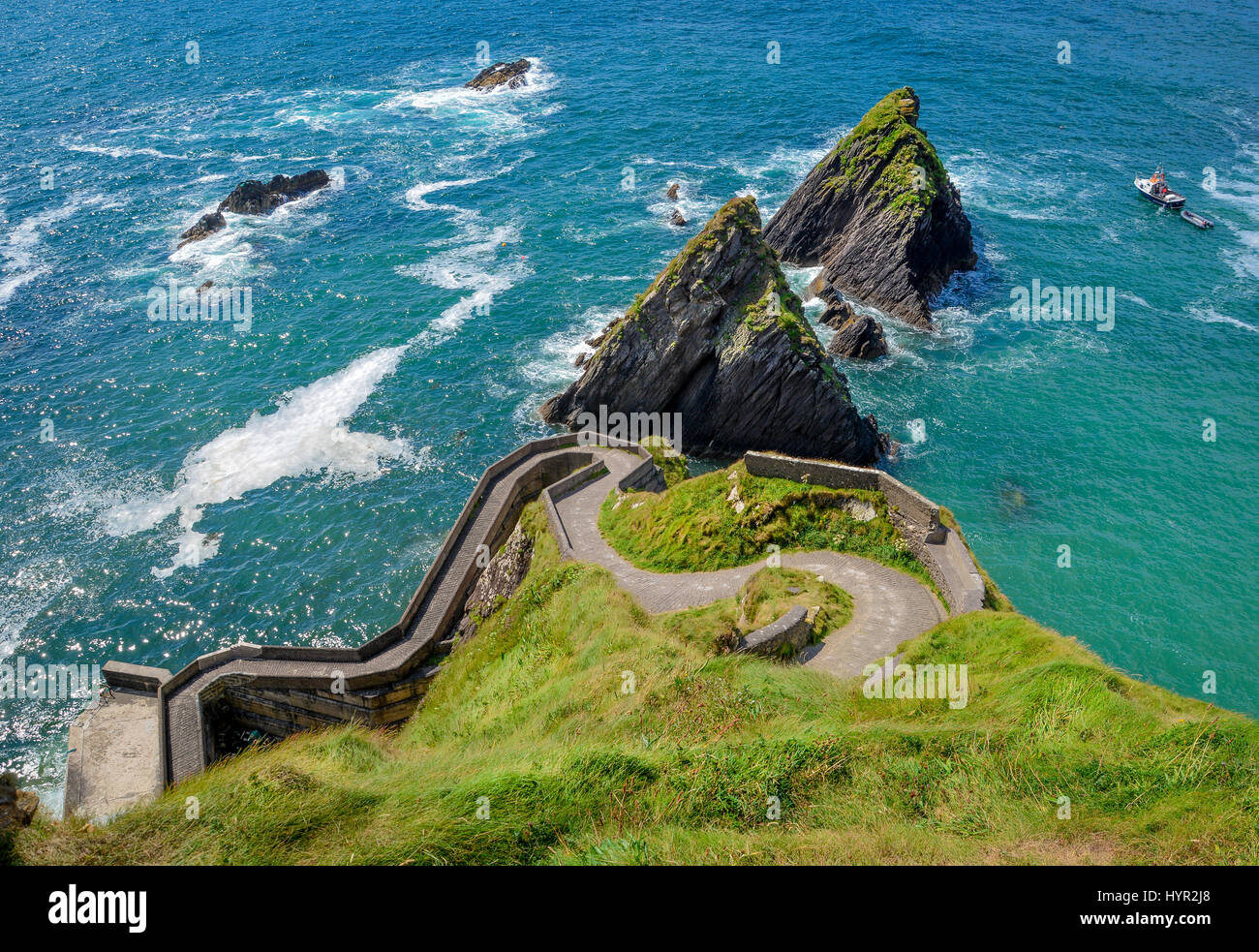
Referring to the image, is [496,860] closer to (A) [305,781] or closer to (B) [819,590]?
(A) [305,781]

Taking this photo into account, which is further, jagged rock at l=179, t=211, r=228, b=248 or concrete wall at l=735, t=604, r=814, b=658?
jagged rock at l=179, t=211, r=228, b=248

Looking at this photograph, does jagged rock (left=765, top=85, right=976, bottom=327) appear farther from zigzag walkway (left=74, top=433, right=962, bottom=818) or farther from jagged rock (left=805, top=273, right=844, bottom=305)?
zigzag walkway (left=74, top=433, right=962, bottom=818)

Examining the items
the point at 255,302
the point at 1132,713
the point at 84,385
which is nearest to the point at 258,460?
the point at 84,385

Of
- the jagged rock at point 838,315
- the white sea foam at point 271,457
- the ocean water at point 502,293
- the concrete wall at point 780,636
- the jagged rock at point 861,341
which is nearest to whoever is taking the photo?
the concrete wall at point 780,636

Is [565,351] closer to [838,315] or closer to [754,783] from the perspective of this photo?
[838,315]

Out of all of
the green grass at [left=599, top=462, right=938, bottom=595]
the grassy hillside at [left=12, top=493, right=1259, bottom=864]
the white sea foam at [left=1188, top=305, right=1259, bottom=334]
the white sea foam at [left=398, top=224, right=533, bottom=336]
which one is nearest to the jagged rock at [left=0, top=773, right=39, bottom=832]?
the grassy hillside at [left=12, top=493, right=1259, bottom=864]

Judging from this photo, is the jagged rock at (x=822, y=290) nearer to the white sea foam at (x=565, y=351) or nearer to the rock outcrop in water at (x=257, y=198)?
the white sea foam at (x=565, y=351)

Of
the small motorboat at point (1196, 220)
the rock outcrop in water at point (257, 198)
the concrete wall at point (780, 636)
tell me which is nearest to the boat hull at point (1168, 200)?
the small motorboat at point (1196, 220)
